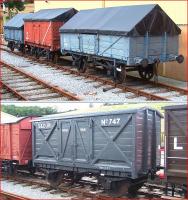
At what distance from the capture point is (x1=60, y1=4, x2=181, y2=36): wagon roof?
46.1ft

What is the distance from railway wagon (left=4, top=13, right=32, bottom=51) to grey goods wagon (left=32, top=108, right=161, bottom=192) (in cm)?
1504

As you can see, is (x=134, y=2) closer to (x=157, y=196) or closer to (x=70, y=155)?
(x=70, y=155)

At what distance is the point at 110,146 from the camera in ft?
34.1

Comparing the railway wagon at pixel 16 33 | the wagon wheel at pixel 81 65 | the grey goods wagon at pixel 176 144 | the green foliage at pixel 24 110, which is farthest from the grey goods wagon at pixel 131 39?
the railway wagon at pixel 16 33

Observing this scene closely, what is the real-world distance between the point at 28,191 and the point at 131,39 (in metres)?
6.39

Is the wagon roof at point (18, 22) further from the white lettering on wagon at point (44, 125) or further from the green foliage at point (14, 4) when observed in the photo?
the white lettering on wagon at point (44, 125)

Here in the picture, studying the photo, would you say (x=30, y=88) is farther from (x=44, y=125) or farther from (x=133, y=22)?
(x=133, y=22)

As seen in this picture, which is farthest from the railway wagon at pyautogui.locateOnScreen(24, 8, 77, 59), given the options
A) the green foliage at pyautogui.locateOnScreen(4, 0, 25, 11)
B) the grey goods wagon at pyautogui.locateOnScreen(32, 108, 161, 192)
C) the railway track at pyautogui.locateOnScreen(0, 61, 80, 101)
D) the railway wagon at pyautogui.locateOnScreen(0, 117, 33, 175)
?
the green foliage at pyautogui.locateOnScreen(4, 0, 25, 11)

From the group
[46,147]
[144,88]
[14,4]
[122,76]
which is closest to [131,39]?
[122,76]

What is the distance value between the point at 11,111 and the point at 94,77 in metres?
9.41

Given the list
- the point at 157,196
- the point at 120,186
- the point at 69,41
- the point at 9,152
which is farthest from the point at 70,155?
the point at 69,41

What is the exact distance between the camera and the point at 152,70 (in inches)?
605

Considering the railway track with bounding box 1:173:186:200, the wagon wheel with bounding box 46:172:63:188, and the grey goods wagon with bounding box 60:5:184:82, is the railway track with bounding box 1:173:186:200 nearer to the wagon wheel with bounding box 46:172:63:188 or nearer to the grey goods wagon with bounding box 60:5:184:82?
the wagon wheel with bounding box 46:172:63:188

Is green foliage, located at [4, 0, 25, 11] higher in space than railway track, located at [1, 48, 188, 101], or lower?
higher
